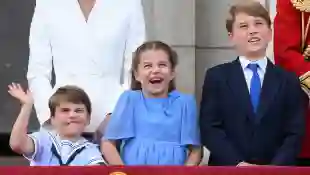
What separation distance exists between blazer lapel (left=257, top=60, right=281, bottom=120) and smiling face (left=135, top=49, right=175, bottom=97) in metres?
0.44

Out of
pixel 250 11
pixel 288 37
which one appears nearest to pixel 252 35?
pixel 250 11

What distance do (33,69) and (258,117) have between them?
3.64 ft

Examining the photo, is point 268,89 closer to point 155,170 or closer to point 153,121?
point 153,121

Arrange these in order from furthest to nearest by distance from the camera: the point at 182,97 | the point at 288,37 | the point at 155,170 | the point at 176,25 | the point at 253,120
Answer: the point at 176,25 → the point at 288,37 → the point at 182,97 → the point at 253,120 → the point at 155,170

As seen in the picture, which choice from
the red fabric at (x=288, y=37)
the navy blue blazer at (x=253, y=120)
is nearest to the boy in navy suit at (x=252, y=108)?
the navy blue blazer at (x=253, y=120)

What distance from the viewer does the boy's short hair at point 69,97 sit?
4547mm

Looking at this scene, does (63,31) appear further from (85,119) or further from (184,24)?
(184,24)

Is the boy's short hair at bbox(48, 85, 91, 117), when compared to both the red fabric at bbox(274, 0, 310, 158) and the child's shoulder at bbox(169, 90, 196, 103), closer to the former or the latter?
the child's shoulder at bbox(169, 90, 196, 103)

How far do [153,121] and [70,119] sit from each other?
14.9 inches

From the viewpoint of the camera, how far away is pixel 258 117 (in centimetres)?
451

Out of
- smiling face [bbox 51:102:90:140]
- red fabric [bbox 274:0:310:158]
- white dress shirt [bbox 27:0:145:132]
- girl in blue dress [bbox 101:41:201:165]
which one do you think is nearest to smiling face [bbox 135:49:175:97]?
girl in blue dress [bbox 101:41:201:165]

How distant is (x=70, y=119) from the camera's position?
452 centimetres

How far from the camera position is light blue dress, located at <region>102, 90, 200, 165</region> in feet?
14.8

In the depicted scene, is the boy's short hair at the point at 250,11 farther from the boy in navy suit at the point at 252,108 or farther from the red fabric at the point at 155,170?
the red fabric at the point at 155,170
